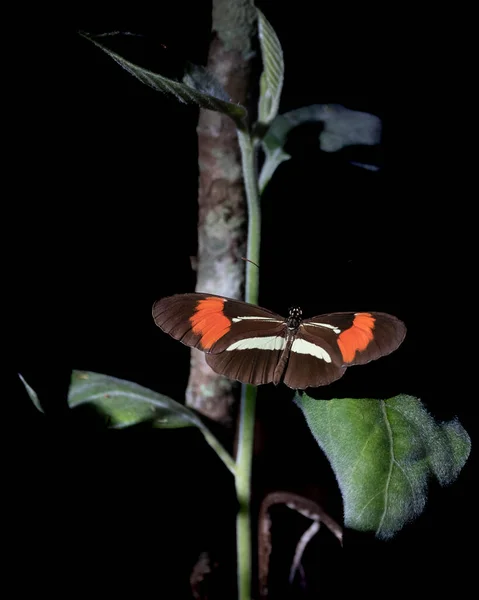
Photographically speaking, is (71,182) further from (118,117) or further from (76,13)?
(76,13)

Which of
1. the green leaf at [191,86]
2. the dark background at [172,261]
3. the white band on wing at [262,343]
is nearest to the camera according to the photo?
the green leaf at [191,86]

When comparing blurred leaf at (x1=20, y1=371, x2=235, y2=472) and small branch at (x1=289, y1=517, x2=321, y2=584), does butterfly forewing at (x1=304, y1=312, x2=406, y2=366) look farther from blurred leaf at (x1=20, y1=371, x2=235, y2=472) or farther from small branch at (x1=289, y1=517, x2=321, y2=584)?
small branch at (x1=289, y1=517, x2=321, y2=584)

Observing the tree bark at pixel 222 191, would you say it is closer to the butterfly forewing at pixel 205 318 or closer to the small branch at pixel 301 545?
the butterfly forewing at pixel 205 318

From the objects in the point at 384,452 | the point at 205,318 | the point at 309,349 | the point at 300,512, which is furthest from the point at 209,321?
the point at 300,512

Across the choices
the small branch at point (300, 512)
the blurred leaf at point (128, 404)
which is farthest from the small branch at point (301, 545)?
the blurred leaf at point (128, 404)

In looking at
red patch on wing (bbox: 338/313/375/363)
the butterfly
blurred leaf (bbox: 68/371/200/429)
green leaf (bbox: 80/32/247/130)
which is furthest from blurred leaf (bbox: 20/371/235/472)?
green leaf (bbox: 80/32/247/130)

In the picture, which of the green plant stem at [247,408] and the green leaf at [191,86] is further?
the green plant stem at [247,408]
